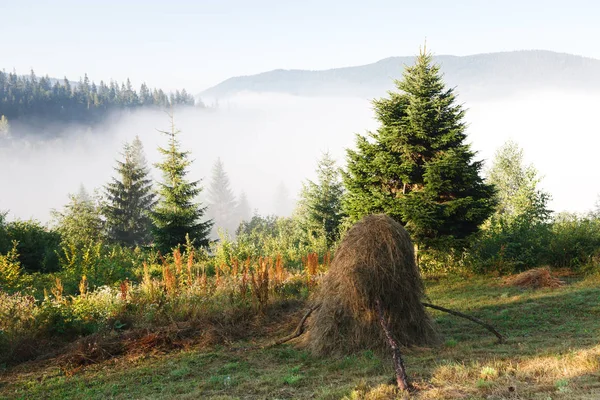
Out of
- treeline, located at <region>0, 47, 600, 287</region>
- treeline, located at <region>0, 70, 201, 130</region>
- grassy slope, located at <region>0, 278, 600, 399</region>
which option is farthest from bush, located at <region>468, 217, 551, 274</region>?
treeline, located at <region>0, 70, 201, 130</region>

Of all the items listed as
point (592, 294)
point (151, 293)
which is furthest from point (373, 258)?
point (592, 294)

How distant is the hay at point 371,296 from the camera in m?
7.07

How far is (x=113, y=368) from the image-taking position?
7047 millimetres

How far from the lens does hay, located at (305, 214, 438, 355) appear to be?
7066 mm

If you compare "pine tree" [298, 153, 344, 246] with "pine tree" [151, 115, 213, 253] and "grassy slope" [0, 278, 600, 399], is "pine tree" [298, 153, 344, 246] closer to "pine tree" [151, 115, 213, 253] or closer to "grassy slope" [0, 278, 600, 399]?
"pine tree" [151, 115, 213, 253]

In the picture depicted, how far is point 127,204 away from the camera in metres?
39.8

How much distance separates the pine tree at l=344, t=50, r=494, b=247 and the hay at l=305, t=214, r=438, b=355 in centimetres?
724

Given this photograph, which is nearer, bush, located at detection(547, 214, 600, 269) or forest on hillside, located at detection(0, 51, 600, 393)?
forest on hillside, located at detection(0, 51, 600, 393)

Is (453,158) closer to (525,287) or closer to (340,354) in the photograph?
(525,287)

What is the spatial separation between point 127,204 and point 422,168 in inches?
1238

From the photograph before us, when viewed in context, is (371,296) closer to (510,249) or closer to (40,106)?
(510,249)

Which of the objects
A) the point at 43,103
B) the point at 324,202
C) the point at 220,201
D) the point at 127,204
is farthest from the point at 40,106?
the point at 324,202

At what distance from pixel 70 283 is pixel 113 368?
5730 mm

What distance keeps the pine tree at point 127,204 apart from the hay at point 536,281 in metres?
32.3
